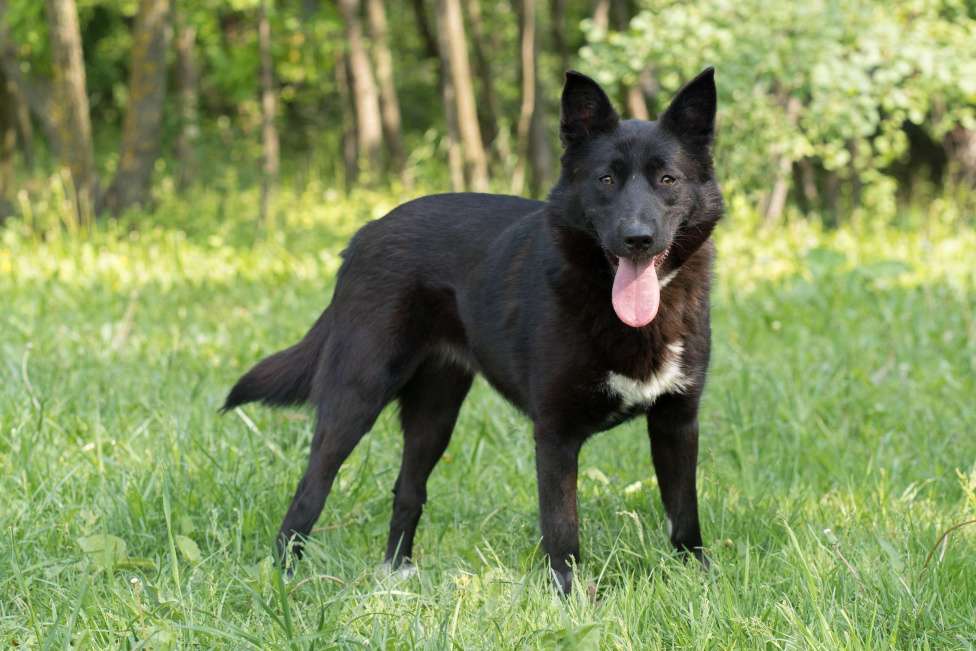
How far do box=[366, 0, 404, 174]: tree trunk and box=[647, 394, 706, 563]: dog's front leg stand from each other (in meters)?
11.3

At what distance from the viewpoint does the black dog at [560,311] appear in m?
2.87

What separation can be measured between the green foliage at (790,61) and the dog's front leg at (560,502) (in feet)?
16.3

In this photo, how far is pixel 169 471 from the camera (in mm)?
3242

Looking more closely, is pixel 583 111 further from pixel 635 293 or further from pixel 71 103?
pixel 71 103

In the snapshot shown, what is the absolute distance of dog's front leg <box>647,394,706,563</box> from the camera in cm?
302

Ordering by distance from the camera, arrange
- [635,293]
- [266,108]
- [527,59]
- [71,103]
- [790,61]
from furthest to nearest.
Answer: [527,59] < [266,108] < [71,103] < [790,61] < [635,293]

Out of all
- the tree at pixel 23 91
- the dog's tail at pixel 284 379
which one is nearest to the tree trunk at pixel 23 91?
the tree at pixel 23 91

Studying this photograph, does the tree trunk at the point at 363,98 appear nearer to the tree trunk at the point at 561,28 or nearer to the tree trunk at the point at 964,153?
the tree trunk at the point at 561,28

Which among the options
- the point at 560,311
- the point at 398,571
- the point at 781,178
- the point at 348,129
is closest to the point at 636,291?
the point at 560,311

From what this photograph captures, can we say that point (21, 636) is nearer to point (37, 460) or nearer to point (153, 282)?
point (37, 460)

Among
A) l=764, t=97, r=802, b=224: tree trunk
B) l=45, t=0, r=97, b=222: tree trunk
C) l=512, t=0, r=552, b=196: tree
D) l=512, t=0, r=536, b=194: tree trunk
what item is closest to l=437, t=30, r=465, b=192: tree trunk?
l=512, t=0, r=552, b=196: tree

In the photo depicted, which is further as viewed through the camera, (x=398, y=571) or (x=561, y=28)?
(x=561, y=28)

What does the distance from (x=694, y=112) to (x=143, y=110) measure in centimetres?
A: 770

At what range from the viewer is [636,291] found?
9.28 ft
